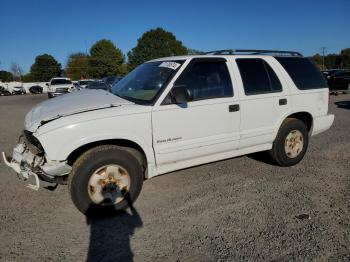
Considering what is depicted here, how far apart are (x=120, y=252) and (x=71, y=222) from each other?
88 cm

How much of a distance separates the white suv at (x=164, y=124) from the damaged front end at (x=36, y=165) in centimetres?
1

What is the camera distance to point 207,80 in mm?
4133

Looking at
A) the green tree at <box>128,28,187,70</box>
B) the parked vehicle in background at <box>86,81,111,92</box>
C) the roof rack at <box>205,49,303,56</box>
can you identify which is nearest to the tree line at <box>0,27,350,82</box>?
the green tree at <box>128,28,187,70</box>

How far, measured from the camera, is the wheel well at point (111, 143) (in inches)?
140

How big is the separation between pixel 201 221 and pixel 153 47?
65.4 m

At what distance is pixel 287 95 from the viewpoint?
15.6ft

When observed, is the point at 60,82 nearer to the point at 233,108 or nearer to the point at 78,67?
the point at 233,108

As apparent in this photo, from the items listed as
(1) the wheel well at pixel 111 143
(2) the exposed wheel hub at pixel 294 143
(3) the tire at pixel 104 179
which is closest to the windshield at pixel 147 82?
(1) the wheel well at pixel 111 143

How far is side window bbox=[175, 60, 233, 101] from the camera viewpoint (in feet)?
13.1

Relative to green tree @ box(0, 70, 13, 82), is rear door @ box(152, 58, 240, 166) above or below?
below

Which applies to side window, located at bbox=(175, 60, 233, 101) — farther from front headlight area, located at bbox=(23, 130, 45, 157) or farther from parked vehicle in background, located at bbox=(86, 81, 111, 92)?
front headlight area, located at bbox=(23, 130, 45, 157)

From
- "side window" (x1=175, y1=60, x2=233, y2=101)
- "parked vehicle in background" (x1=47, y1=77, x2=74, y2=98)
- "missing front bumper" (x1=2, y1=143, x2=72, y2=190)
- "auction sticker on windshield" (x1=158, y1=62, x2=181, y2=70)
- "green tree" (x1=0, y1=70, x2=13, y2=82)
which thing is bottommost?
"missing front bumper" (x1=2, y1=143, x2=72, y2=190)

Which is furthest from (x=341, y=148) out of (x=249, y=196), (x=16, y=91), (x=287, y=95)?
(x=16, y=91)

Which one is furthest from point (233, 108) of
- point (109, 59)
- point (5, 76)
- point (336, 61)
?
point (336, 61)
